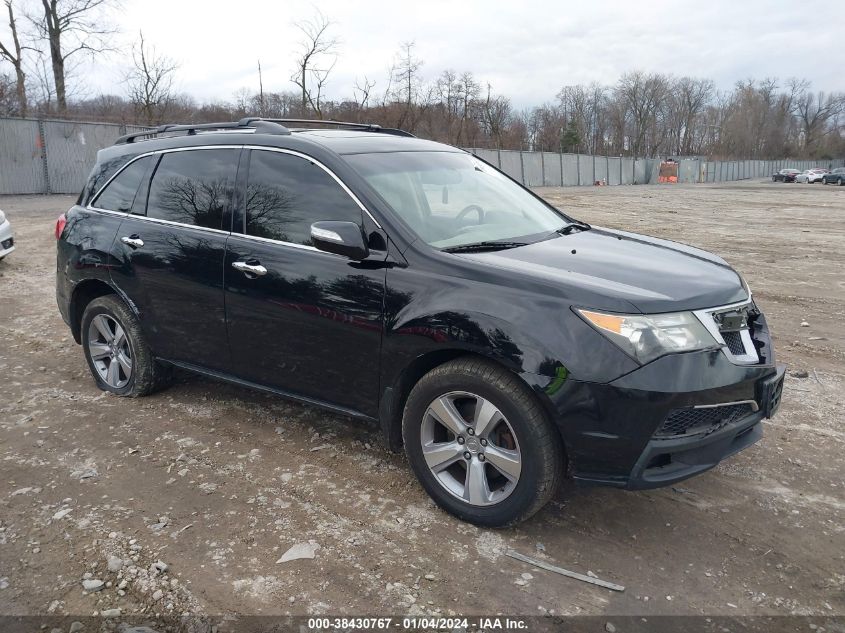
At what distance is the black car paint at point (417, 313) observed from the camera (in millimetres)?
2855

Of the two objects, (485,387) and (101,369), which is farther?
(101,369)

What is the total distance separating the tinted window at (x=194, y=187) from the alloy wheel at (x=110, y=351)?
3.17 feet

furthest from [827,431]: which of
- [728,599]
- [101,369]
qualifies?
[101,369]

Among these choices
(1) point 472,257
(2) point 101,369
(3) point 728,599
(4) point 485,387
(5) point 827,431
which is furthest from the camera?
(2) point 101,369

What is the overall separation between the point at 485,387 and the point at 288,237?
1535mm

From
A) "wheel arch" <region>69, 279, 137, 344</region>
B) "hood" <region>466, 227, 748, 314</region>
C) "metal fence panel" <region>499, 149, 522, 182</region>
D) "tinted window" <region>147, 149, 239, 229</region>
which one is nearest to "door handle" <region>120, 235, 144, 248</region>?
"tinted window" <region>147, 149, 239, 229</region>

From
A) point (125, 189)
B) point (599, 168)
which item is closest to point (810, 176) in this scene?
point (599, 168)

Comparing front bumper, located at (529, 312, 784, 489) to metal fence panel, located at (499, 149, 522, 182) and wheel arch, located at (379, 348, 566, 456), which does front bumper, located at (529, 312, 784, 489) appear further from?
metal fence panel, located at (499, 149, 522, 182)

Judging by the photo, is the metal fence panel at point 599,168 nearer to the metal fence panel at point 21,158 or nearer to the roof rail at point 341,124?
the metal fence panel at point 21,158

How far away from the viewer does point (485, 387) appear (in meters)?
3.04

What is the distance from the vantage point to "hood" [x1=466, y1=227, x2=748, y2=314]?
9.75 ft

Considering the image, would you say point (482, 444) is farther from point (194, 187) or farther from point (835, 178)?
point (835, 178)

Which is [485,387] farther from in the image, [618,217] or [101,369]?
[618,217]

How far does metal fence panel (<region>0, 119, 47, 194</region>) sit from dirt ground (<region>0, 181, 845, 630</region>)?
66.4ft
